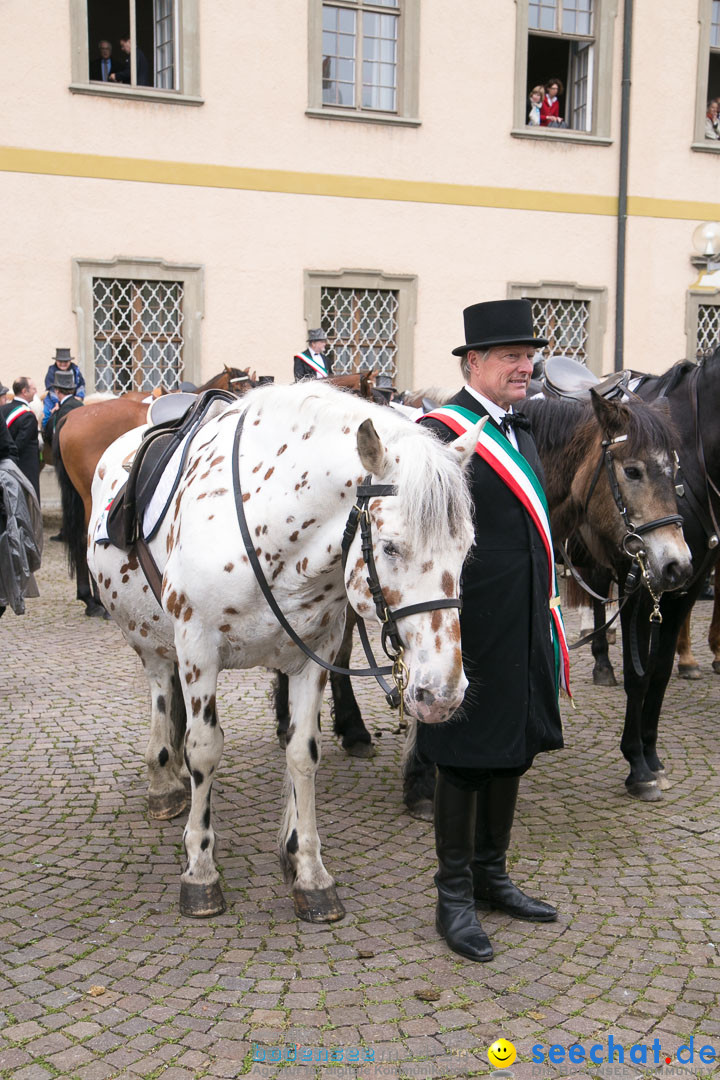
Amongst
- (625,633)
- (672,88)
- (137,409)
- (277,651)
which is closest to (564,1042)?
(277,651)

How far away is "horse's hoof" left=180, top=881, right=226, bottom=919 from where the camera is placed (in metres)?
3.49

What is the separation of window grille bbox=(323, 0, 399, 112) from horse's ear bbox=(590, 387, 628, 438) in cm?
1119

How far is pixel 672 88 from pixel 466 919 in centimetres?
1540

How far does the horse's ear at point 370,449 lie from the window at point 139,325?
35.3 ft

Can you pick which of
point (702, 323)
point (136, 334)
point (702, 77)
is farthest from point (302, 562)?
point (702, 77)

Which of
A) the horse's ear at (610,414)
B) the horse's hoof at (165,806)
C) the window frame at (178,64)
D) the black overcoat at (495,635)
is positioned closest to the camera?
the black overcoat at (495,635)

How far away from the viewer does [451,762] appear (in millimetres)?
3150

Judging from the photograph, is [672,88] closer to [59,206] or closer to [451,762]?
[59,206]

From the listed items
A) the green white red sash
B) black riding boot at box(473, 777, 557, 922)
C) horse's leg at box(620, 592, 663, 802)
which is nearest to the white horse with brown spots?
the green white red sash

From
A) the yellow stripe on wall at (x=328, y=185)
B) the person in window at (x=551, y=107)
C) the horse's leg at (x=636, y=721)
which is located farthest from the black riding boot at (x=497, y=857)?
the person in window at (x=551, y=107)

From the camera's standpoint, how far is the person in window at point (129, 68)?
1309 centimetres

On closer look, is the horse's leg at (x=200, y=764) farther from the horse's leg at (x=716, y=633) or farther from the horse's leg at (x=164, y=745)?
the horse's leg at (x=716, y=633)

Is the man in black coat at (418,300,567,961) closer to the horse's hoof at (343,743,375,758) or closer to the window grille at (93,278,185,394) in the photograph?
the horse's hoof at (343,743,375,758)

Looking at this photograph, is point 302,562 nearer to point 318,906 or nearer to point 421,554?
point 421,554
